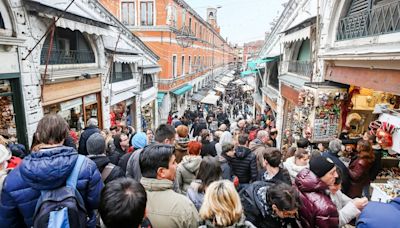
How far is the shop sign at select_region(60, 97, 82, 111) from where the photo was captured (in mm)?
7481

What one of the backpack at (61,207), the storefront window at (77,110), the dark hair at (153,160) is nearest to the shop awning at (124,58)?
the storefront window at (77,110)

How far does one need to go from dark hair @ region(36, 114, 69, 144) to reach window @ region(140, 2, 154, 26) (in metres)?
19.0

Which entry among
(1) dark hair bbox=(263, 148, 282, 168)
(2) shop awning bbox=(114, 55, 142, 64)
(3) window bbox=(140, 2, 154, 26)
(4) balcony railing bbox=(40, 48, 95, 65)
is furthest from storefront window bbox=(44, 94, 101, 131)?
(3) window bbox=(140, 2, 154, 26)

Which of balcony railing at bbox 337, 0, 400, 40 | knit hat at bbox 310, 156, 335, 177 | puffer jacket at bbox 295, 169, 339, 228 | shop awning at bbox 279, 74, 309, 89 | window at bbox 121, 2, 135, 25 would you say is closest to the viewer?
puffer jacket at bbox 295, 169, 339, 228

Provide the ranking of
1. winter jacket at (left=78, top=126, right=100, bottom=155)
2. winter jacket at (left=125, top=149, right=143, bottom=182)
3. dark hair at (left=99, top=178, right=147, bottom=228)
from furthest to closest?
winter jacket at (left=78, top=126, right=100, bottom=155) < winter jacket at (left=125, top=149, right=143, bottom=182) < dark hair at (left=99, top=178, right=147, bottom=228)

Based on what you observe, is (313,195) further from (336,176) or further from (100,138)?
(100,138)

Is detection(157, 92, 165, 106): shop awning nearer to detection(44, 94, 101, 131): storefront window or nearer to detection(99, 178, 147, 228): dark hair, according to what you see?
detection(44, 94, 101, 131): storefront window

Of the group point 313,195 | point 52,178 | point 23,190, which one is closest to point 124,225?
point 52,178

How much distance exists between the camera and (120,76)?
12.4 meters

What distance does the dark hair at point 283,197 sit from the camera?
2406 millimetres

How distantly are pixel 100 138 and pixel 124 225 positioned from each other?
1911mm

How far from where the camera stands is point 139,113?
14648 millimetres

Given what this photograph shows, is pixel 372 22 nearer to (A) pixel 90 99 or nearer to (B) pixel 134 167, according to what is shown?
(B) pixel 134 167

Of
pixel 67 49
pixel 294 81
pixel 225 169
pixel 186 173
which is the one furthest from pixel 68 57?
pixel 294 81
